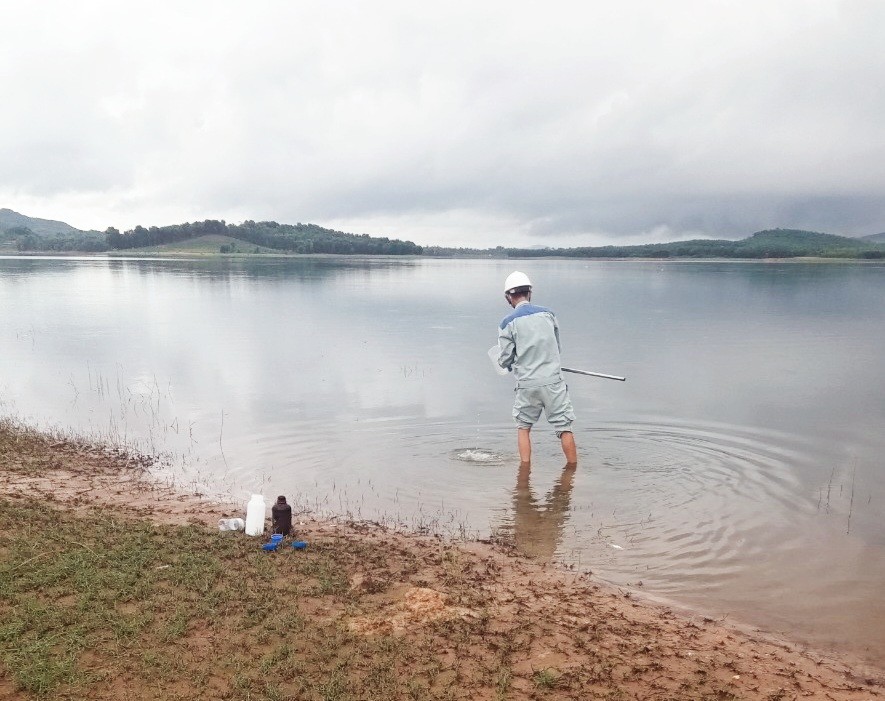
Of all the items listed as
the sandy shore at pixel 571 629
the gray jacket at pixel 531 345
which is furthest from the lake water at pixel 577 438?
the gray jacket at pixel 531 345

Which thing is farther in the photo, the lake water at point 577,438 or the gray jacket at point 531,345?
the gray jacket at point 531,345

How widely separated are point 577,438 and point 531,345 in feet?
10.3

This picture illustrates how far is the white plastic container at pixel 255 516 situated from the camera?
6.59 metres

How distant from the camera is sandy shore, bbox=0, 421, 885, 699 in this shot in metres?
4.34

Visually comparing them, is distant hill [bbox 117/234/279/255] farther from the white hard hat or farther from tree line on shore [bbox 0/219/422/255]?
the white hard hat

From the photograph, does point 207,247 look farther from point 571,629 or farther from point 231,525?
point 571,629

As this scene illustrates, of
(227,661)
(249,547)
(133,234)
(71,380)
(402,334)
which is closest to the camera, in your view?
(227,661)

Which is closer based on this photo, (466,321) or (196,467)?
(196,467)

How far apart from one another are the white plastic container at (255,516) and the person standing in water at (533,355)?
4039 mm

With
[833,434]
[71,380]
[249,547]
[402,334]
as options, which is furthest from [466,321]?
[249,547]

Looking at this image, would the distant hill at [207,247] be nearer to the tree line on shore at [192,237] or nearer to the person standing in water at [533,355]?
the tree line on shore at [192,237]

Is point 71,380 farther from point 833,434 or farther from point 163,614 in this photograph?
point 833,434

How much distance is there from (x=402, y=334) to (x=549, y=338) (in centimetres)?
1866

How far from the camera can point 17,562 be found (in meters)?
5.40
